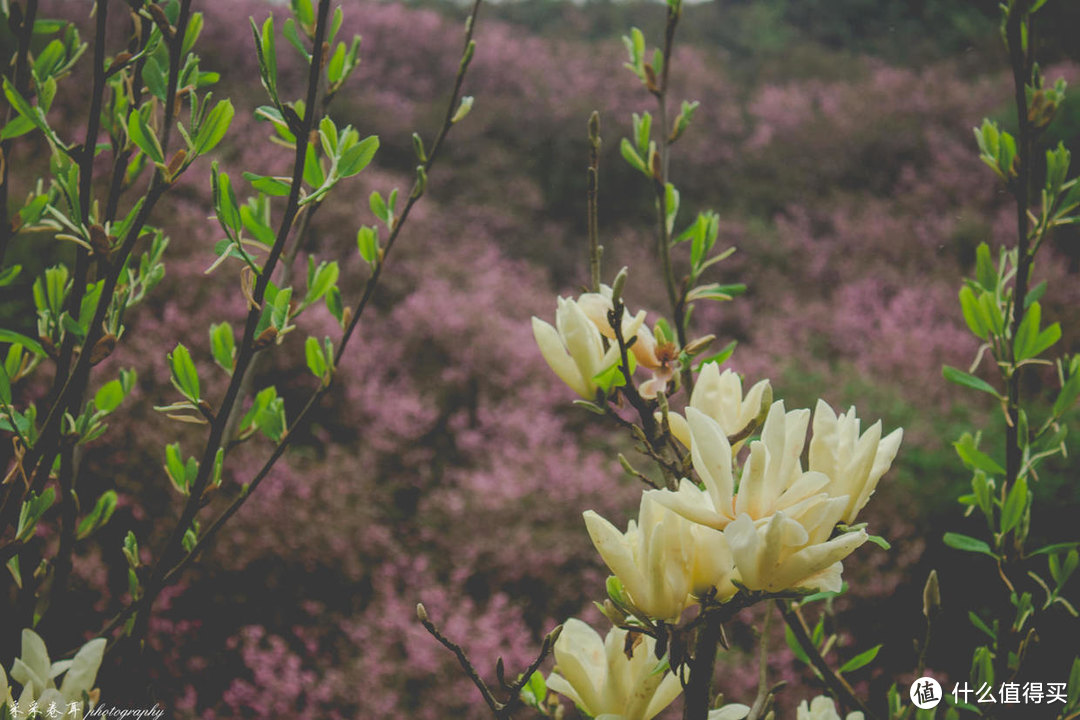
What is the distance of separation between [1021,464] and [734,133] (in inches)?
204

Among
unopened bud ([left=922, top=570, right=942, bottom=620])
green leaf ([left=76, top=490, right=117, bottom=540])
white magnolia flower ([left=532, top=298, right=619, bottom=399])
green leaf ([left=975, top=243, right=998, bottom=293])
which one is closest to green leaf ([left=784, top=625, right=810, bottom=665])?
unopened bud ([left=922, top=570, right=942, bottom=620])

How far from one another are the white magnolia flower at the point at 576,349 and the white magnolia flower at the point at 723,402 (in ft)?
0.19

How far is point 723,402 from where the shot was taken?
0.48m

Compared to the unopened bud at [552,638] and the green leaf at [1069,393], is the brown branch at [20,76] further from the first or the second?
the green leaf at [1069,393]

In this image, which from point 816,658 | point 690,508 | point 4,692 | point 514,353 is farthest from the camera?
point 514,353

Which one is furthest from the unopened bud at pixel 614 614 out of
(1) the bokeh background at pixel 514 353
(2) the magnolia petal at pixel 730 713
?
(1) the bokeh background at pixel 514 353

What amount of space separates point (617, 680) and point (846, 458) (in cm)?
20

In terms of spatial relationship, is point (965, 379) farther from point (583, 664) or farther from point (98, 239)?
point (98, 239)

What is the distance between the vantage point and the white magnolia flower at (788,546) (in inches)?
14.5

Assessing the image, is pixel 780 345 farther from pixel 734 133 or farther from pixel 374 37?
pixel 374 37

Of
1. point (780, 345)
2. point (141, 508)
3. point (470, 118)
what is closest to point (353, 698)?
point (141, 508)

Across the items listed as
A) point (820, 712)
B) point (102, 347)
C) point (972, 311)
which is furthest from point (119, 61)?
point (972, 311)

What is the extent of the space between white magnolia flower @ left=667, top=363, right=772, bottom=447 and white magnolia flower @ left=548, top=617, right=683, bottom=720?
0.45ft

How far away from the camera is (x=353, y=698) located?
1.88m
